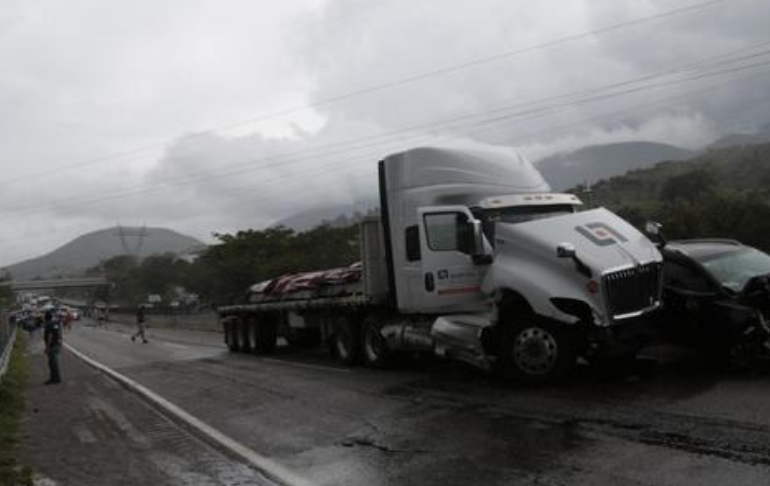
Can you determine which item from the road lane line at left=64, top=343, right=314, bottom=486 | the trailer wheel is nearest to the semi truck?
the road lane line at left=64, top=343, right=314, bottom=486

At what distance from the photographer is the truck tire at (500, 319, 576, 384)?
1048 centimetres

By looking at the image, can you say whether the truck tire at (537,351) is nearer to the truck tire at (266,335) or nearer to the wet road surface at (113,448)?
the wet road surface at (113,448)

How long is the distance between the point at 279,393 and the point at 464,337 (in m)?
3.19

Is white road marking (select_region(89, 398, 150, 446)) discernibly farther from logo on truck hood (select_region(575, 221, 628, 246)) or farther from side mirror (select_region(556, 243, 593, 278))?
logo on truck hood (select_region(575, 221, 628, 246))

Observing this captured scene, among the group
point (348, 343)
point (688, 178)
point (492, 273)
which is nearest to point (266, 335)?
point (348, 343)

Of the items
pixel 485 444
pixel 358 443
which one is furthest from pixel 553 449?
pixel 358 443

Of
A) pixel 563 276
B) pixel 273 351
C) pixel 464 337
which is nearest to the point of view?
pixel 563 276

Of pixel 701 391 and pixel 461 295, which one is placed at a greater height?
pixel 461 295

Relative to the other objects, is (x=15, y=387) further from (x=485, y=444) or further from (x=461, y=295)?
(x=485, y=444)

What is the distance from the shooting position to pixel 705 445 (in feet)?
22.7

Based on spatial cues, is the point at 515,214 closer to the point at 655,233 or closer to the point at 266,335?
the point at 655,233

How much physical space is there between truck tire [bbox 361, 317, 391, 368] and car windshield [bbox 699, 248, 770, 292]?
5.52 m

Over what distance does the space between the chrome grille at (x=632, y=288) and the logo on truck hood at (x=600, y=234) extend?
19.8 inches

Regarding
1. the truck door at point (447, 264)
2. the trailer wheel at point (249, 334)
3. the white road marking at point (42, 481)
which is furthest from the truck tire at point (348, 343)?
the white road marking at point (42, 481)
